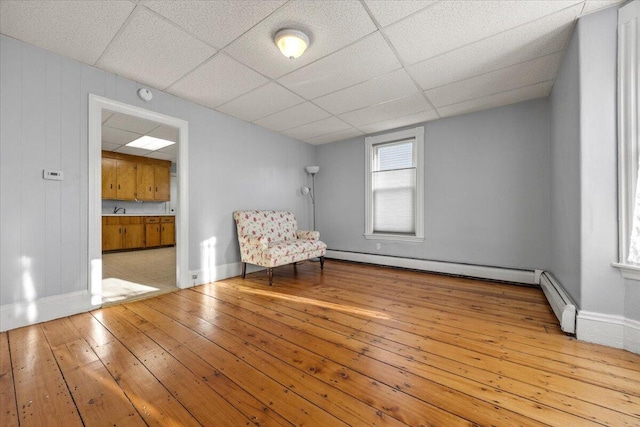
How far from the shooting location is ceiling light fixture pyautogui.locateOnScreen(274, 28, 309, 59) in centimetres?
204

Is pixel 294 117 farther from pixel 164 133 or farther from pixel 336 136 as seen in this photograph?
pixel 164 133

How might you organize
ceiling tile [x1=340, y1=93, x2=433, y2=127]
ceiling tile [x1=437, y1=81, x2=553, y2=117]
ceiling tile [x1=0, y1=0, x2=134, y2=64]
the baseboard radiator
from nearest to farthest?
1. ceiling tile [x1=0, y1=0, x2=134, y2=64]
2. the baseboard radiator
3. ceiling tile [x1=437, y1=81, x2=553, y2=117]
4. ceiling tile [x1=340, y1=93, x2=433, y2=127]

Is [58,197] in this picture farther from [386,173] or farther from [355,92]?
[386,173]

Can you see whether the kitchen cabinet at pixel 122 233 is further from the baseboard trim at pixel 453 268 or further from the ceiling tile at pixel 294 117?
the baseboard trim at pixel 453 268

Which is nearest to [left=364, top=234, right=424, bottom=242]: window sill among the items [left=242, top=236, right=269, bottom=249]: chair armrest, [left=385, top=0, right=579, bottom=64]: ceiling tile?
[left=242, top=236, right=269, bottom=249]: chair armrest

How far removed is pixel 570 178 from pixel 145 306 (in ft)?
13.6

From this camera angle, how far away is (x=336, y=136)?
490 cm

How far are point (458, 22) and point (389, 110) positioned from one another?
5.49 feet

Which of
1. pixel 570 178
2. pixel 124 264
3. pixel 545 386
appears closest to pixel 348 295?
pixel 545 386

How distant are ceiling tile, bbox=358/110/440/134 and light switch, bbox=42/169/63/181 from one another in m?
3.82

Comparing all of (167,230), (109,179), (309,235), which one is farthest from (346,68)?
(167,230)

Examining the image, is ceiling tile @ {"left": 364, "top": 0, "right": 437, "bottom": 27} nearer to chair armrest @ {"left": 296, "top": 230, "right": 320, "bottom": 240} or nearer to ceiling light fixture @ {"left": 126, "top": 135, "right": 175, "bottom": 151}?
chair armrest @ {"left": 296, "top": 230, "right": 320, "bottom": 240}

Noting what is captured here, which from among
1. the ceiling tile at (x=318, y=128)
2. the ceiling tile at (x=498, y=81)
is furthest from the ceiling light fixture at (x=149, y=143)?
the ceiling tile at (x=498, y=81)

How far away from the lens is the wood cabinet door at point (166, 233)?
283 inches
